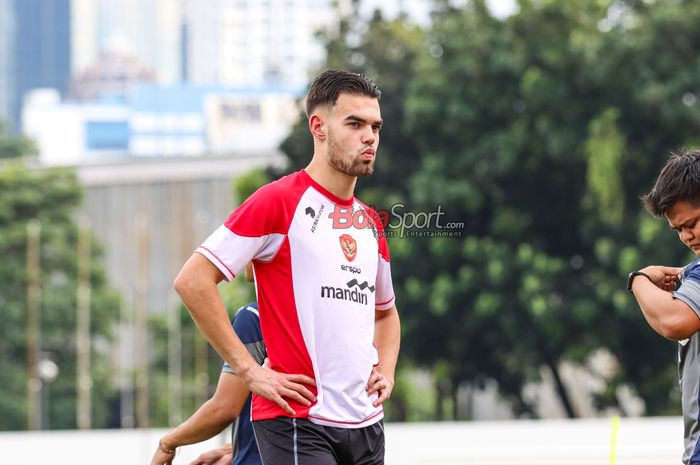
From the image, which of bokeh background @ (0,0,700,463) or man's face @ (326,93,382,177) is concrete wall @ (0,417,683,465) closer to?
man's face @ (326,93,382,177)

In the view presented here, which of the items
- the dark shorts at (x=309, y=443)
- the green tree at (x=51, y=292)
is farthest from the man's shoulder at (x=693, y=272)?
the green tree at (x=51, y=292)

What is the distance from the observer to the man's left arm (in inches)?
169

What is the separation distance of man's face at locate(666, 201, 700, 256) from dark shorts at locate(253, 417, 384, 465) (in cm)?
108

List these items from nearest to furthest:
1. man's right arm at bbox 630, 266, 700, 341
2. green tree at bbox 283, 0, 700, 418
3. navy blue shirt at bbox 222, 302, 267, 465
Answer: man's right arm at bbox 630, 266, 700, 341 < navy blue shirt at bbox 222, 302, 267, 465 < green tree at bbox 283, 0, 700, 418

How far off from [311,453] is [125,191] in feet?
178

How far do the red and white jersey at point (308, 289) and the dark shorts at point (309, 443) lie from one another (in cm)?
2

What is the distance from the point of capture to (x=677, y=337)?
4035 mm

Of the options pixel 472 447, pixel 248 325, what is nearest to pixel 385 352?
pixel 248 325

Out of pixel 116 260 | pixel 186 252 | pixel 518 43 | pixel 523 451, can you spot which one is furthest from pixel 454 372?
pixel 116 260

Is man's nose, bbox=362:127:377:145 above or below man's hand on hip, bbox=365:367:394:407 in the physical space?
above

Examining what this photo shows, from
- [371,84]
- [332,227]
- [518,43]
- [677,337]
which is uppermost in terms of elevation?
[518,43]

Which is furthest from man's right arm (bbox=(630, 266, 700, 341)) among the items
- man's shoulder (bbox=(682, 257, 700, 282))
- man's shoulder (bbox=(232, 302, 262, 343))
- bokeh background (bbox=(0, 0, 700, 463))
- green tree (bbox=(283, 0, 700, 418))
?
green tree (bbox=(283, 0, 700, 418))

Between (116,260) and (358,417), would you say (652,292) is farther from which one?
(116,260)

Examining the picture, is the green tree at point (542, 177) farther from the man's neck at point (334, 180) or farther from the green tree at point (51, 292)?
the man's neck at point (334, 180)
